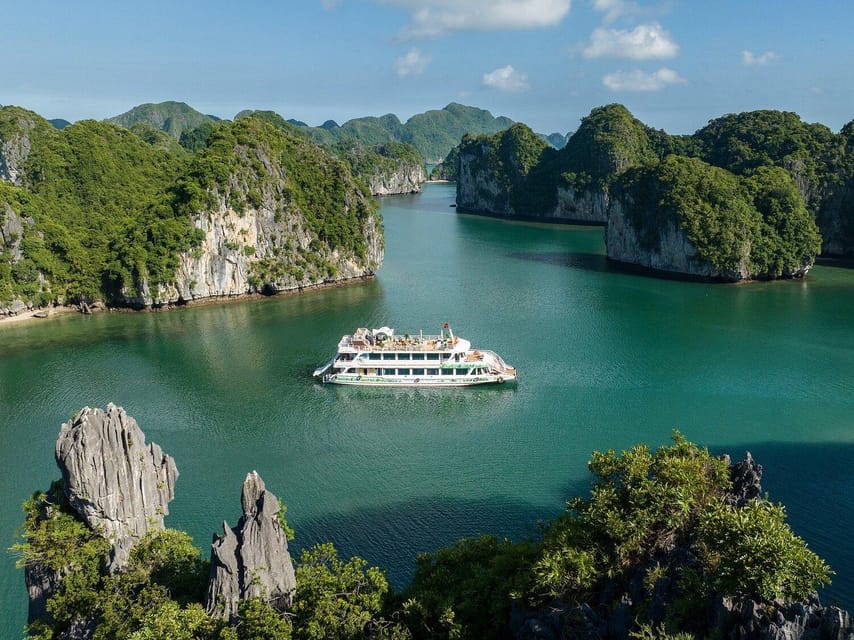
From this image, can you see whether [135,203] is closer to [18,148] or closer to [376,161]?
[18,148]

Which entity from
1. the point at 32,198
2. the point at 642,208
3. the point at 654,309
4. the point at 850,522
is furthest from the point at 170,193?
the point at 850,522

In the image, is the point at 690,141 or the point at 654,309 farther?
the point at 690,141

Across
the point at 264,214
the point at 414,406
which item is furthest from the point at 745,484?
the point at 264,214

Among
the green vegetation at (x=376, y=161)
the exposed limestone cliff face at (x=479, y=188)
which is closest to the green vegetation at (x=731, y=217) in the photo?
the exposed limestone cliff face at (x=479, y=188)

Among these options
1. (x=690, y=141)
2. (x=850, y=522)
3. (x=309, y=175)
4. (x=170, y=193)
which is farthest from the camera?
(x=690, y=141)

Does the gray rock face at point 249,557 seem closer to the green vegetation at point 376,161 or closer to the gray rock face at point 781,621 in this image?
the gray rock face at point 781,621

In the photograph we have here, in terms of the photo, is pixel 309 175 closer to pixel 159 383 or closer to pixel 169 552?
pixel 159 383
